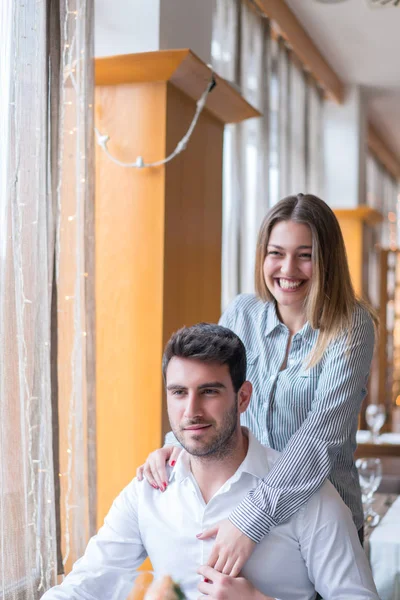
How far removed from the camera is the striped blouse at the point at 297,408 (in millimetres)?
1555

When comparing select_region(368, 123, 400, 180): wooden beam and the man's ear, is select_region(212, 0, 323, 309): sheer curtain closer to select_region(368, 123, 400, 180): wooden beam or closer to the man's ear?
the man's ear

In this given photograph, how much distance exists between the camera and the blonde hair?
5.90 ft

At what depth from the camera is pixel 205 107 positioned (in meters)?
3.32

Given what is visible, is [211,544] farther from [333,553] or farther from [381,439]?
[381,439]

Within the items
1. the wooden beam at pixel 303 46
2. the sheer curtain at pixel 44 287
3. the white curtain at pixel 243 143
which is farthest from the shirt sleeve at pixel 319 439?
the wooden beam at pixel 303 46

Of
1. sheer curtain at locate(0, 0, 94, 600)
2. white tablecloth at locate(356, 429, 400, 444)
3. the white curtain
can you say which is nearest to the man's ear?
sheer curtain at locate(0, 0, 94, 600)

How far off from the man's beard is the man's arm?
7.9 inches

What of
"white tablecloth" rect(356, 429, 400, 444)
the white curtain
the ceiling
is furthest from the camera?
the ceiling

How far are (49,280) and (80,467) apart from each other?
613 millimetres

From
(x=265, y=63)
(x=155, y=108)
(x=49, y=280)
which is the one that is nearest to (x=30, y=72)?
(x=49, y=280)

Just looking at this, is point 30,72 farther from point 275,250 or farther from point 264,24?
point 264,24

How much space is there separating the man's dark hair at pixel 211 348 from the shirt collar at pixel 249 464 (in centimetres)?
14

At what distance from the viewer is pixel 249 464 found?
1.64 meters

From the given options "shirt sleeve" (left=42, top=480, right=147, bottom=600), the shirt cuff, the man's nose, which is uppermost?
the man's nose
